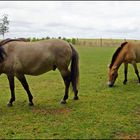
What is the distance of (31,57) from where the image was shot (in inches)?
337

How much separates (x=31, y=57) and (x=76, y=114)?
216 centimetres

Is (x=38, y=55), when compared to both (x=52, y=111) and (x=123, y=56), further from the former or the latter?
(x=123, y=56)

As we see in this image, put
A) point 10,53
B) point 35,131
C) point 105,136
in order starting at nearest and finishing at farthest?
point 105,136, point 35,131, point 10,53

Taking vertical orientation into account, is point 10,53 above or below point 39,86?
above

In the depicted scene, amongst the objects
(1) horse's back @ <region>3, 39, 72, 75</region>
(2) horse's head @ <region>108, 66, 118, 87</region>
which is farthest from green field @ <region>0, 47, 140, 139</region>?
(1) horse's back @ <region>3, 39, 72, 75</region>

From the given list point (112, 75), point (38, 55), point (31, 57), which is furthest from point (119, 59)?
point (31, 57)

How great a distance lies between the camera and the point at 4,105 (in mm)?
9141

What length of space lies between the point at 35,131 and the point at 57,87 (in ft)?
19.5

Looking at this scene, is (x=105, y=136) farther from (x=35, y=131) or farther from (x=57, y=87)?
(x=57, y=87)

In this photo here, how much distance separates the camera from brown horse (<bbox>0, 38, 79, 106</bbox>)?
8492 millimetres

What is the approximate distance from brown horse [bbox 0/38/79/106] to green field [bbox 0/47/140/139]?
2.96 feet

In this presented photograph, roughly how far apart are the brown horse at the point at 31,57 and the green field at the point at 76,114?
2.96ft

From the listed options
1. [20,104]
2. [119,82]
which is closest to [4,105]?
[20,104]

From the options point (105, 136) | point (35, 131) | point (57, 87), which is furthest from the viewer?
point (57, 87)
